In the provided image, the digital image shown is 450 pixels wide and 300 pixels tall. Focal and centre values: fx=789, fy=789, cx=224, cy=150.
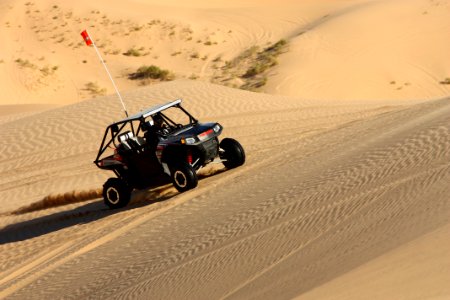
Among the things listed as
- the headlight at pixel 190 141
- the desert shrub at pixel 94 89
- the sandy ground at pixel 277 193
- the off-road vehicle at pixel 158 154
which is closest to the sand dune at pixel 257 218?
the sandy ground at pixel 277 193

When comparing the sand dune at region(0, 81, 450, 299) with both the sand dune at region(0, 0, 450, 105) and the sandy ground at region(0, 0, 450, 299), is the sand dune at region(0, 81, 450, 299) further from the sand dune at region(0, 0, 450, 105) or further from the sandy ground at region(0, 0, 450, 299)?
the sand dune at region(0, 0, 450, 105)

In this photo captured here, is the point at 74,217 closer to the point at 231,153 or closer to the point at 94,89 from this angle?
the point at 231,153

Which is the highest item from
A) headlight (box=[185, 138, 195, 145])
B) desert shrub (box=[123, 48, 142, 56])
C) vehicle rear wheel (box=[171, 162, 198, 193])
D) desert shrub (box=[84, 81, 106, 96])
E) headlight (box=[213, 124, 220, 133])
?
desert shrub (box=[123, 48, 142, 56])

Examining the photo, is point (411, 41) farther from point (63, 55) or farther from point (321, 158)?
point (321, 158)

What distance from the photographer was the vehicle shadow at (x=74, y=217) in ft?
41.1

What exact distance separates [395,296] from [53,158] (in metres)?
14.5

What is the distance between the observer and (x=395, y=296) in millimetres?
4789

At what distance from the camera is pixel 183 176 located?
11789 mm

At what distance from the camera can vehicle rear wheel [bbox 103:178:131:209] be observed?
40.7 ft

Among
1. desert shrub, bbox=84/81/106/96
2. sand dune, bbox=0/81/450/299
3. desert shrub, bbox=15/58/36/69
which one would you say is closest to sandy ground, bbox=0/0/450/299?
sand dune, bbox=0/81/450/299

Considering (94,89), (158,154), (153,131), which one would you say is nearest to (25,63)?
(94,89)

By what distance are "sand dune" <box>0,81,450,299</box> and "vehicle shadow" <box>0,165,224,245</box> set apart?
0.12 feet

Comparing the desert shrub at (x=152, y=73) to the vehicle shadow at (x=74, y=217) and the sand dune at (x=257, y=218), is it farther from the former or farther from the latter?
the vehicle shadow at (x=74, y=217)

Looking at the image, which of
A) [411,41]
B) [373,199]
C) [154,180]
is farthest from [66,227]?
[411,41]
